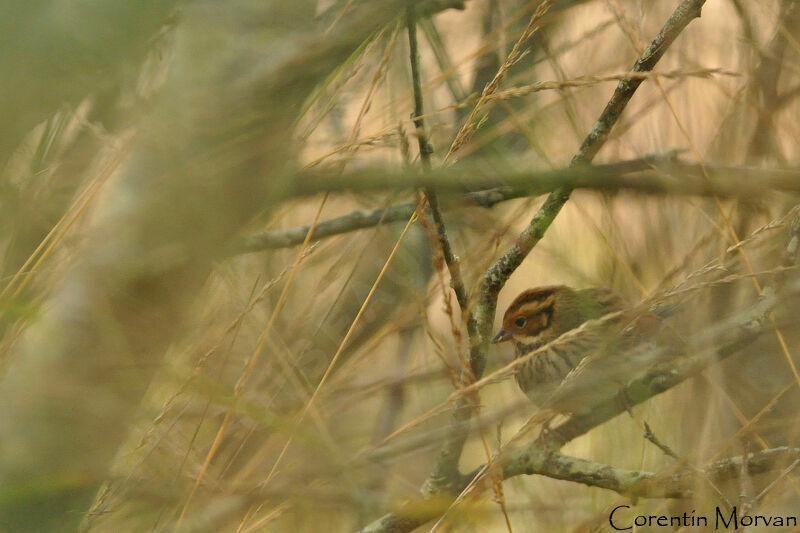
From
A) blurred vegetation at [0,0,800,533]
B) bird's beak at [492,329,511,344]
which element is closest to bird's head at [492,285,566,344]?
bird's beak at [492,329,511,344]

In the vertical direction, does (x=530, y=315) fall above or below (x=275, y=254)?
below

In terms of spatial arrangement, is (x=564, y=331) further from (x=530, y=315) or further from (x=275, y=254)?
(x=275, y=254)

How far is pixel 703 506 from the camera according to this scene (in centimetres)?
163

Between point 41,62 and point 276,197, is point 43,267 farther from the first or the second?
point 41,62

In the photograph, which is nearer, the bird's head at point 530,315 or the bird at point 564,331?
the bird at point 564,331

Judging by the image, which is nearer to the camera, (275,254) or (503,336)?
(275,254)

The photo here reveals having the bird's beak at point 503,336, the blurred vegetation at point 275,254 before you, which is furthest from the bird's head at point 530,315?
the blurred vegetation at point 275,254

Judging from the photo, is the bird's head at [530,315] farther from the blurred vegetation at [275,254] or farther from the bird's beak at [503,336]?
the blurred vegetation at [275,254]

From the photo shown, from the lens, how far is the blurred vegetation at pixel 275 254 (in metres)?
1.13

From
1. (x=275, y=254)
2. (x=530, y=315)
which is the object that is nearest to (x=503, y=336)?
(x=530, y=315)

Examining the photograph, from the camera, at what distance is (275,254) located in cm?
274

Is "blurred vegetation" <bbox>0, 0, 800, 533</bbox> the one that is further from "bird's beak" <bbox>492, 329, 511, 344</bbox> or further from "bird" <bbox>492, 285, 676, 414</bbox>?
"bird's beak" <bbox>492, 329, 511, 344</bbox>

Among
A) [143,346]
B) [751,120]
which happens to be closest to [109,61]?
[143,346]

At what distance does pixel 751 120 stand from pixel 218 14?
2302 mm
